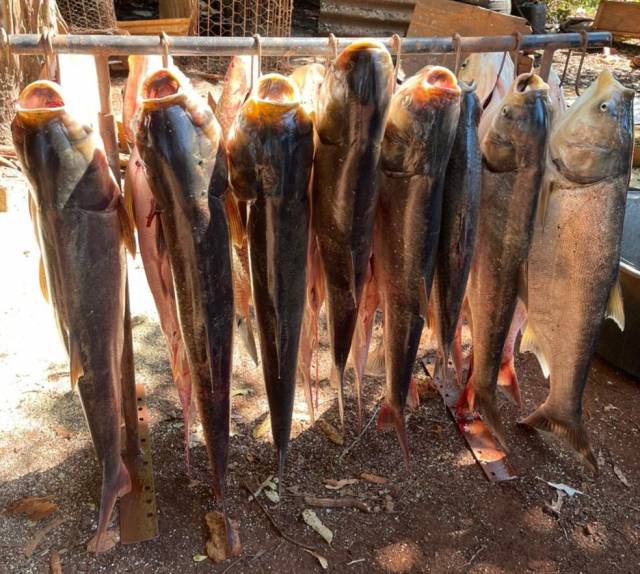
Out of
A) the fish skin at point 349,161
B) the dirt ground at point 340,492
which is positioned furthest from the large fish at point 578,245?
the fish skin at point 349,161

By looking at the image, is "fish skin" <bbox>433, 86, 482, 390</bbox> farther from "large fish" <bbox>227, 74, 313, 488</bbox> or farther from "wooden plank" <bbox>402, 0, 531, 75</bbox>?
→ "wooden plank" <bbox>402, 0, 531, 75</bbox>

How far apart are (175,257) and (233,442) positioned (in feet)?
6.59

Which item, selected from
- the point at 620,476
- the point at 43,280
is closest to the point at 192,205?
the point at 43,280

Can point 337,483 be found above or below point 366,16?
below

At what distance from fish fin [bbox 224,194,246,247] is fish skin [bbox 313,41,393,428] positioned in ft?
0.88

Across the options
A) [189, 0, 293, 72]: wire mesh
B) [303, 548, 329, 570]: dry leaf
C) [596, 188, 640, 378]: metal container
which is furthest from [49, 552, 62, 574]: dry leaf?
[189, 0, 293, 72]: wire mesh

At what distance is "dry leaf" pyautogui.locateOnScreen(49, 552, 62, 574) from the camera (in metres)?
3.01

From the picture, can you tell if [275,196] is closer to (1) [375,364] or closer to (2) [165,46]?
(2) [165,46]

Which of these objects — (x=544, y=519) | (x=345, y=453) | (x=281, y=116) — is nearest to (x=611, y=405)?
(x=544, y=519)

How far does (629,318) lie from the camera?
4.55m

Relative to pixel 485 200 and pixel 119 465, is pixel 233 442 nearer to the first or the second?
pixel 119 465

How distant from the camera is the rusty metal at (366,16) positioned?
1150 cm

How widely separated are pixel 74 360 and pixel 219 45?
122 centimetres

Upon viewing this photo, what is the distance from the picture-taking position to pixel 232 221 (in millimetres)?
2268
